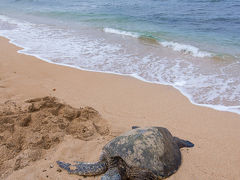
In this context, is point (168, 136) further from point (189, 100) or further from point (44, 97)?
point (44, 97)

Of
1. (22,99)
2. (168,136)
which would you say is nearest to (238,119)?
(168,136)

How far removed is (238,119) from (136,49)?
5300mm

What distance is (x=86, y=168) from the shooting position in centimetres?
262

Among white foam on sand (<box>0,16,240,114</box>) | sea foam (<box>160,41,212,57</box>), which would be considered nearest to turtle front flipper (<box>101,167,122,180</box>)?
white foam on sand (<box>0,16,240,114</box>)

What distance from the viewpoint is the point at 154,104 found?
436cm

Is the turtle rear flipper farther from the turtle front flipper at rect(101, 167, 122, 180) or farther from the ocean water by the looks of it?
the ocean water

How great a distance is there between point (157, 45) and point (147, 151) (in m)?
7.30

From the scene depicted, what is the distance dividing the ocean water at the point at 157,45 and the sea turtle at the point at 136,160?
2197mm

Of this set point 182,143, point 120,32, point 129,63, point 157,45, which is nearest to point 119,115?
point 182,143

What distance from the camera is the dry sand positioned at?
111 inches

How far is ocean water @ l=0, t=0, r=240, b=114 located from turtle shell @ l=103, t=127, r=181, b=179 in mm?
2154

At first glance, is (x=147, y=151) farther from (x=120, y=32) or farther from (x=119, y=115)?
(x=120, y=32)

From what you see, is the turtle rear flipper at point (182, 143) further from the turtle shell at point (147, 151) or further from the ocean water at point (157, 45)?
the ocean water at point (157, 45)

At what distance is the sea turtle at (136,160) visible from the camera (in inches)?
97.2
